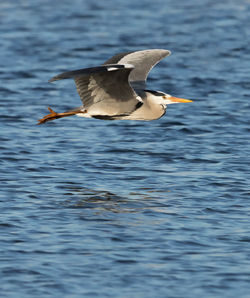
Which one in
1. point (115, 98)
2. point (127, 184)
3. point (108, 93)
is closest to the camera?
point (108, 93)

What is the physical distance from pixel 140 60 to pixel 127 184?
2265mm

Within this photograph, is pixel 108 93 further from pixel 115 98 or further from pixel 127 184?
pixel 127 184

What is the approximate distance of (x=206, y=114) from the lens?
1661cm

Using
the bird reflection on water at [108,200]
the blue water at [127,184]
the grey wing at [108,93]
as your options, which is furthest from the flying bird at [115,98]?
the bird reflection on water at [108,200]

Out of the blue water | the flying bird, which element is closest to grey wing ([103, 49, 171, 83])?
the flying bird

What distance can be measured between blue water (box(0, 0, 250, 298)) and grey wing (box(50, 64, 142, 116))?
1027mm

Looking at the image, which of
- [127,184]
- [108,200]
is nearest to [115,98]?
[127,184]

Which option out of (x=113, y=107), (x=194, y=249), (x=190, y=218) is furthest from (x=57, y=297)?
(x=113, y=107)

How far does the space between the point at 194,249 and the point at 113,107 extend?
3129mm

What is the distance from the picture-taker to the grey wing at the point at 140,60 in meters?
12.6

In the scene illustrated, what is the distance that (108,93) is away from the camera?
11.2 metres

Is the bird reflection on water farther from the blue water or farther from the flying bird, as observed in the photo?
the flying bird

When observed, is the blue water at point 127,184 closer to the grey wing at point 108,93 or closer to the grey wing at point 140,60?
the grey wing at point 108,93

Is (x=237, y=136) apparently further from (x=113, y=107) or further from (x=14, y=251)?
(x=14, y=251)
